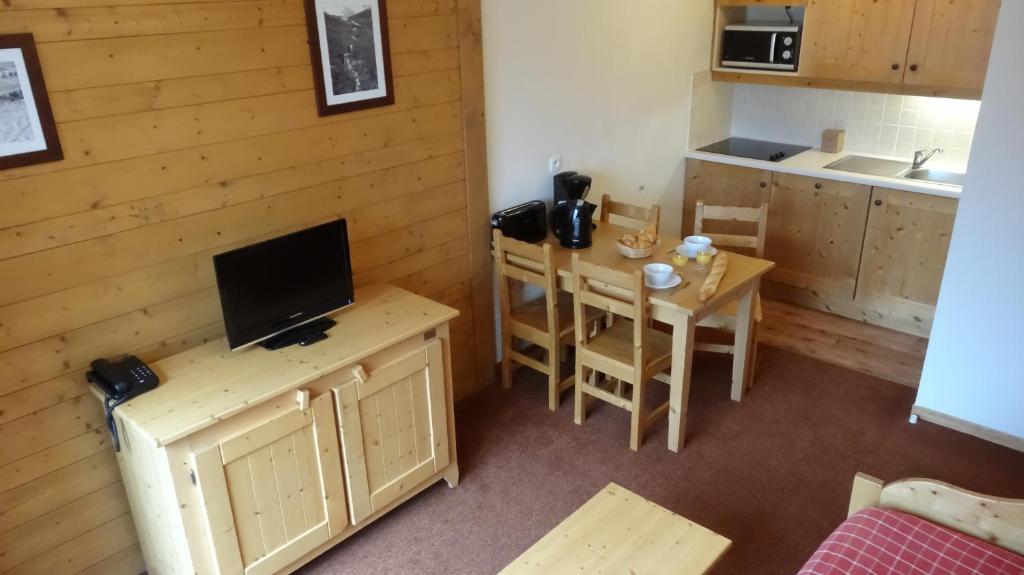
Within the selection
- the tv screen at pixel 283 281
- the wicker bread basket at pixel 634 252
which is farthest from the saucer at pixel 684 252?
the tv screen at pixel 283 281

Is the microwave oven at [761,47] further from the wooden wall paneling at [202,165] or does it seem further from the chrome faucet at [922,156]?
the wooden wall paneling at [202,165]

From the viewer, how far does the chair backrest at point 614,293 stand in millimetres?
3014

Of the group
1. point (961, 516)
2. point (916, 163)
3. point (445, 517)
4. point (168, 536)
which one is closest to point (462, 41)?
point (445, 517)

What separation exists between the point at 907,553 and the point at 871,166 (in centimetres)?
305

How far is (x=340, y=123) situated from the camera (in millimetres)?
2889

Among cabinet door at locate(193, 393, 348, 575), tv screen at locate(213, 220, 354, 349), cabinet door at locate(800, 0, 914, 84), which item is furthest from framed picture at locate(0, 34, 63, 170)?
cabinet door at locate(800, 0, 914, 84)

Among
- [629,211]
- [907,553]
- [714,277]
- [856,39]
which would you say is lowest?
[907,553]

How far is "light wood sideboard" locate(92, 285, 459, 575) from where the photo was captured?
2.25 m

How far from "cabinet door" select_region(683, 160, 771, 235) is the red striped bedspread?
2782mm

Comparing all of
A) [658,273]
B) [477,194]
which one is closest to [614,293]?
[658,273]

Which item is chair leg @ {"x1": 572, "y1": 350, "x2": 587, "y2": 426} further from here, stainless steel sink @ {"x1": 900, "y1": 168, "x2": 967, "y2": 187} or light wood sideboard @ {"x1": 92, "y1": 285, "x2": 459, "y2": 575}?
stainless steel sink @ {"x1": 900, "y1": 168, "x2": 967, "y2": 187}

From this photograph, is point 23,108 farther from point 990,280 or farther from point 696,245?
point 990,280

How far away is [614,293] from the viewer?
3.15 meters

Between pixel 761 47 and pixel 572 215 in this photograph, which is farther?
pixel 761 47
